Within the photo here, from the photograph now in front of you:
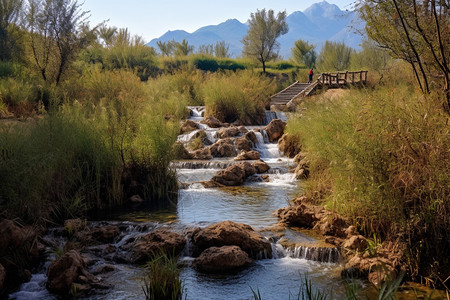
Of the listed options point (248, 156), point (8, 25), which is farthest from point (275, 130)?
point (8, 25)

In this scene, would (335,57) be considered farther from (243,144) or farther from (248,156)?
(248,156)

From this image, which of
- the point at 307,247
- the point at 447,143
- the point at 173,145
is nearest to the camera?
the point at 447,143

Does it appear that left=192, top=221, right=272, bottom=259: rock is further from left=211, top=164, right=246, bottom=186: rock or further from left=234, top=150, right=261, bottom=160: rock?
left=234, top=150, right=261, bottom=160: rock

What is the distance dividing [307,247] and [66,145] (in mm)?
4514

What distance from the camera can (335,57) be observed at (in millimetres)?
35312

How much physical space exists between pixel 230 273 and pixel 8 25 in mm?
20703

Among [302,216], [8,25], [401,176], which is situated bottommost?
[302,216]

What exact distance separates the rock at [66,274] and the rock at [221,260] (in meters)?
1.33

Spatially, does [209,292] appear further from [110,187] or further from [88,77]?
[88,77]

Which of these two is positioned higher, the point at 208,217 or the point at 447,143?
the point at 447,143

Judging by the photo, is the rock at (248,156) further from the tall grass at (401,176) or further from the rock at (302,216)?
the tall grass at (401,176)

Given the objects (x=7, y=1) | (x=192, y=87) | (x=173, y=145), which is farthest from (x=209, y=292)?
(x=7, y=1)

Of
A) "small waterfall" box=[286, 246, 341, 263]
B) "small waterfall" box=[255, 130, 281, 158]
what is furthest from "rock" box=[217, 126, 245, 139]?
"small waterfall" box=[286, 246, 341, 263]

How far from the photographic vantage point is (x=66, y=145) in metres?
7.83
